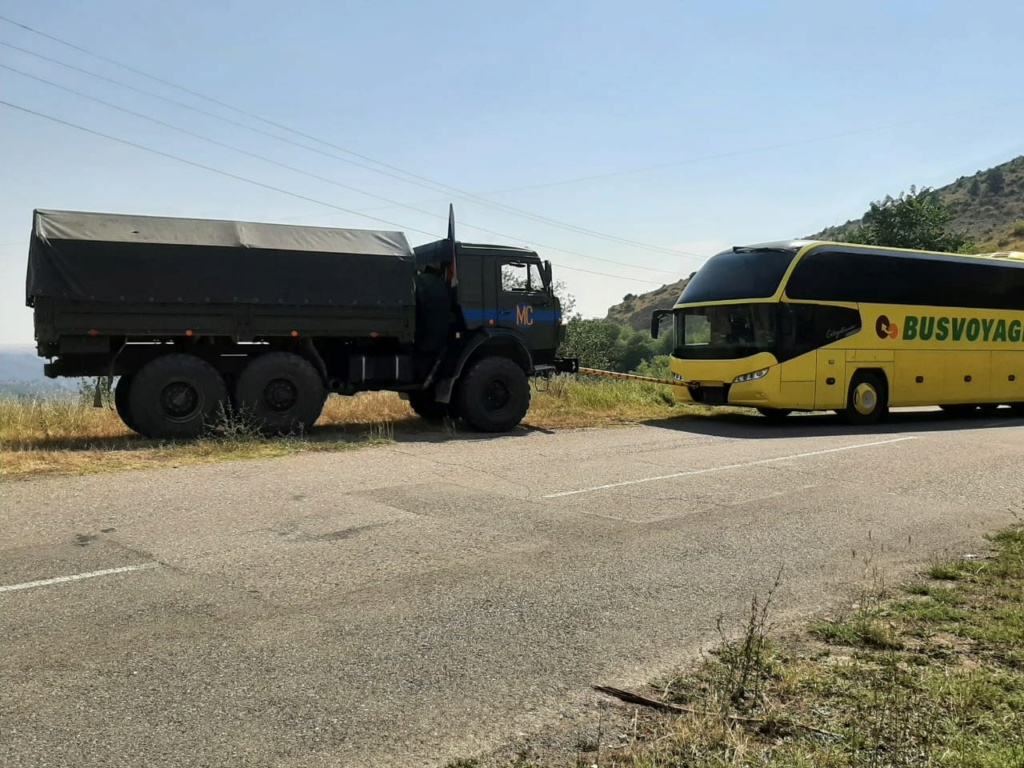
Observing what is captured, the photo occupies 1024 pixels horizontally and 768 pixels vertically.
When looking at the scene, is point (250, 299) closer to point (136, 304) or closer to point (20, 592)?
point (136, 304)

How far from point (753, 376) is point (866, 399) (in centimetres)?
284

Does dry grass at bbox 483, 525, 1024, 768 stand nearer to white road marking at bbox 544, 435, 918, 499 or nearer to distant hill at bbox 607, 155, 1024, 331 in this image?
white road marking at bbox 544, 435, 918, 499

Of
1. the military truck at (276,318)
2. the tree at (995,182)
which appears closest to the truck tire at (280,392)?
the military truck at (276,318)

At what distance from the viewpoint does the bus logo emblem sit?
17.5 meters

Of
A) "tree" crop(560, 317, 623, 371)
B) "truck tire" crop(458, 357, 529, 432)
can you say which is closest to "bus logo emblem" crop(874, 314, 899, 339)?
"truck tire" crop(458, 357, 529, 432)

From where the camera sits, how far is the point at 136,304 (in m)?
11.9

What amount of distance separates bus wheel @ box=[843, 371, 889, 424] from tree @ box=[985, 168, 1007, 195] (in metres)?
75.2

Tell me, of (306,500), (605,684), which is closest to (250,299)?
(306,500)

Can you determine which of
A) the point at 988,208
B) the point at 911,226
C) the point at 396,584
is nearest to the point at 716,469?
the point at 396,584

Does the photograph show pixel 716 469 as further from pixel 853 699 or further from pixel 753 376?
pixel 853 699

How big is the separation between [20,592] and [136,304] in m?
7.41

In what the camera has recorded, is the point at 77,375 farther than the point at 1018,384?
No

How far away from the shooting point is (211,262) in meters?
12.5

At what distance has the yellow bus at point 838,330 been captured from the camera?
53.5 ft
